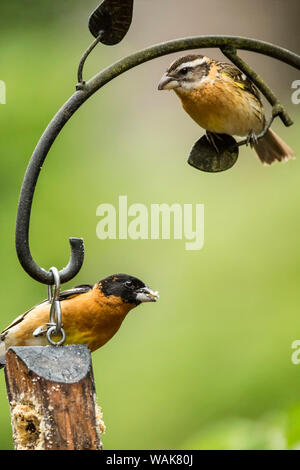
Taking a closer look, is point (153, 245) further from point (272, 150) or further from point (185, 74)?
point (185, 74)

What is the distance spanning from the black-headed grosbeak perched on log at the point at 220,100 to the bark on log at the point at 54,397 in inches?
30.3

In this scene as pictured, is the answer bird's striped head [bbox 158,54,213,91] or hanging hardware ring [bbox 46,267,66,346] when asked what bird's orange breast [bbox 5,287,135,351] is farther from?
bird's striped head [bbox 158,54,213,91]

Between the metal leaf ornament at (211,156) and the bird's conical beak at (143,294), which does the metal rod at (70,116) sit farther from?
the bird's conical beak at (143,294)

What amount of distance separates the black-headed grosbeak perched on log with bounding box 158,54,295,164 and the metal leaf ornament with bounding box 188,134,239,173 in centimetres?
5

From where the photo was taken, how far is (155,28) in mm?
5426

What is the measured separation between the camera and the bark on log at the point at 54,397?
1.49 meters

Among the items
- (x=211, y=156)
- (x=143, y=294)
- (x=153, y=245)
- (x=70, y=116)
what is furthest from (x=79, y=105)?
(x=153, y=245)

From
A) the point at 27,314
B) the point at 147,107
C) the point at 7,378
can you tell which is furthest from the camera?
the point at 147,107

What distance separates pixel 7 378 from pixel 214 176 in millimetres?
3414

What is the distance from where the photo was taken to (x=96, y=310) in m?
2.26

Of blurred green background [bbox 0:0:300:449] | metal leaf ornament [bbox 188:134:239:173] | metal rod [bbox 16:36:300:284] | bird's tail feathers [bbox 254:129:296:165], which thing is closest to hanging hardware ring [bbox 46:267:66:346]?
metal rod [bbox 16:36:300:284]

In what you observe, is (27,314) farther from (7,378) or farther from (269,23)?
(269,23)

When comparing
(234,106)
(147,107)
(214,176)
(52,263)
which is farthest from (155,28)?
(234,106)

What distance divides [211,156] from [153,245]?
8.32ft
